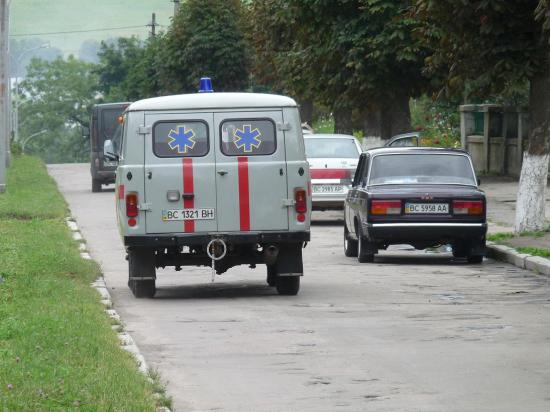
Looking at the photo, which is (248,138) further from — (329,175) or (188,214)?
(329,175)

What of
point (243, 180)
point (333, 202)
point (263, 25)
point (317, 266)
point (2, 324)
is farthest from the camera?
point (263, 25)

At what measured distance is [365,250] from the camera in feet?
67.9

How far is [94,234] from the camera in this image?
26953 mm

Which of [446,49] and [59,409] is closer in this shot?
[59,409]

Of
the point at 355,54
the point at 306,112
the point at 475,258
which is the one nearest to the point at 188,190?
the point at 475,258

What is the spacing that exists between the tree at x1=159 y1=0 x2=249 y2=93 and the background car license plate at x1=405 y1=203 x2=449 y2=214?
44.5 m

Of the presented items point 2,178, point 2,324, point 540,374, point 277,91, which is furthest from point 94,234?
point 277,91

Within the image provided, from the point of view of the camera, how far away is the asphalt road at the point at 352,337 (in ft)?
32.2

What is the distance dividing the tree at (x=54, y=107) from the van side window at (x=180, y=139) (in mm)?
148071

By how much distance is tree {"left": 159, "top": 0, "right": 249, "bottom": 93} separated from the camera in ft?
211

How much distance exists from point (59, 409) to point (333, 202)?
2055 centimetres

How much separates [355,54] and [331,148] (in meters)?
7.98

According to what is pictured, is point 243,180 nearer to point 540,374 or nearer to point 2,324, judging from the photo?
point 2,324

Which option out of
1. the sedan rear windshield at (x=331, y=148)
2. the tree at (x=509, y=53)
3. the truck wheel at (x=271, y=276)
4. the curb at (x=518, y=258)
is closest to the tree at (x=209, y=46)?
the sedan rear windshield at (x=331, y=148)
